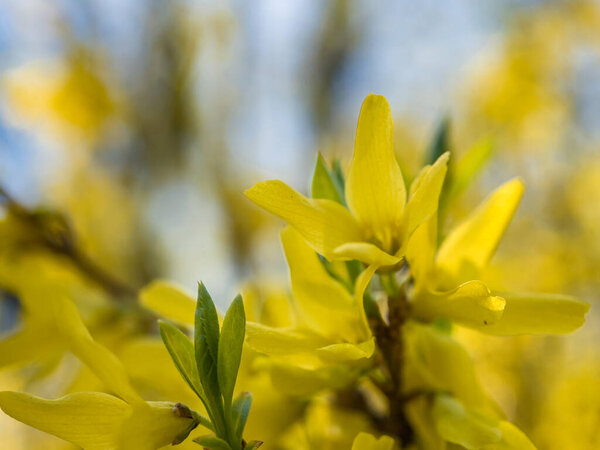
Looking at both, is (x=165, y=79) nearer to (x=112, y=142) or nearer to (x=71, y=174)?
(x=112, y=142)

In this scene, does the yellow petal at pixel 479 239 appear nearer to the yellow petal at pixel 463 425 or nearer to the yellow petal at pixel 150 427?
the yellow petal at pixel 463 425

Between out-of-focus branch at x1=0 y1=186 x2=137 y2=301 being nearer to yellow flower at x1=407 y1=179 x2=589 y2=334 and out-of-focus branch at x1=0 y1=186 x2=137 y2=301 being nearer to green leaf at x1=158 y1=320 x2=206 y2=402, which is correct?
green leaf at x1=158 y1=320 x2=206 y2=402

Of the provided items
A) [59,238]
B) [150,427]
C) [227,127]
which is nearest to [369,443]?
[150,427]

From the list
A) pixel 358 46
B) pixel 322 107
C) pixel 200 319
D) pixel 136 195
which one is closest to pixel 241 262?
pixel 136 195

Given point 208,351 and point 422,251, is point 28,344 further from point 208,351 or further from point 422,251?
point 422,251

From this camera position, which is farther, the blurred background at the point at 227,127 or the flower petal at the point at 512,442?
the blurred background at the point at 227,127

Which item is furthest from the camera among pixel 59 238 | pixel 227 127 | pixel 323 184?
pixel 227 127

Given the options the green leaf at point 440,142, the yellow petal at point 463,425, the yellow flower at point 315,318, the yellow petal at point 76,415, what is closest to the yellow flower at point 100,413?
the yellow petal at point 76,415
